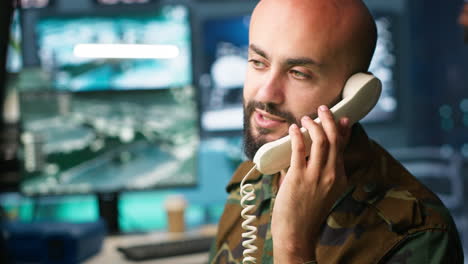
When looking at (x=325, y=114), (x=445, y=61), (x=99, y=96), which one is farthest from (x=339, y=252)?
(x=445, y=61)

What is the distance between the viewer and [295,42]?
36.5 inches

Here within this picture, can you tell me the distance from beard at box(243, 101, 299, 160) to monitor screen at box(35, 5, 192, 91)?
1.44 meters

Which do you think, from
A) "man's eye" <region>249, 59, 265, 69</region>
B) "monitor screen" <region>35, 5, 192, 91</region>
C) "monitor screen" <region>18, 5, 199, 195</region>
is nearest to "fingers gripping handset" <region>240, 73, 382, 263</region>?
"man's eye" <region>249, 59, 265, 69</region>

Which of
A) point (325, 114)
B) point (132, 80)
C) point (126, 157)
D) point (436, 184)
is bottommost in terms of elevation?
point (436, 184)

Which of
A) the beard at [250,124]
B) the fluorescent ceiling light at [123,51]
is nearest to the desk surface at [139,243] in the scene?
the fluorescent ceiling light at [123,51]

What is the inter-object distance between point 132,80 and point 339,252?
5.85 feet

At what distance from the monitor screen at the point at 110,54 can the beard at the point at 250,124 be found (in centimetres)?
144

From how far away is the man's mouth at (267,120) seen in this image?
945mm

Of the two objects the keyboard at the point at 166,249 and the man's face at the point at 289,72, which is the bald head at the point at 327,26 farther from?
the keyboard at the point at 166,249

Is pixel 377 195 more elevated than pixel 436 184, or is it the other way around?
pixel 377 195

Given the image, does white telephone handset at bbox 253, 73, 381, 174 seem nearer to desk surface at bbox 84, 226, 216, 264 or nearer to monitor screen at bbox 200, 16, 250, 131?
desk surface at bbox 84, 226, 216, 264

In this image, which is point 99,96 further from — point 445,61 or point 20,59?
point 445,61

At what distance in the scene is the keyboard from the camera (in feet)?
6.13

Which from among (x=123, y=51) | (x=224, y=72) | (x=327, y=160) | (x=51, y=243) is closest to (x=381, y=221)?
(x=327, y=160)
